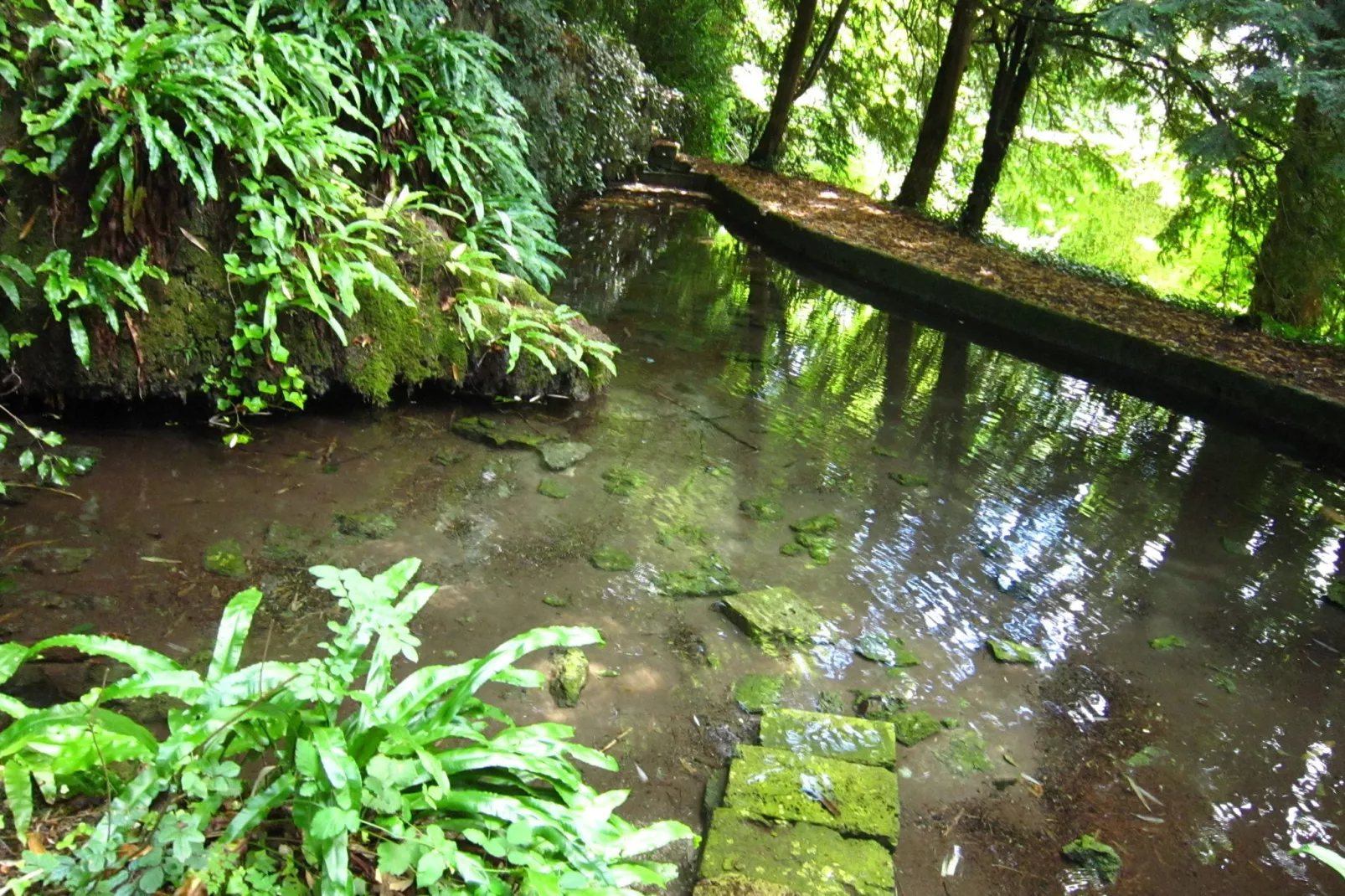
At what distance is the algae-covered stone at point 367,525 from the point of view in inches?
143

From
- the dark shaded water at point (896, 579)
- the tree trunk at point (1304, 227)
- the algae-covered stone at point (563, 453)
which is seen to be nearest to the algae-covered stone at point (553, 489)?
the dark shaded water at point (896, 579)

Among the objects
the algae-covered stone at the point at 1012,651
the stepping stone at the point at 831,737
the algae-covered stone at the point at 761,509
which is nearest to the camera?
the stepping stone at the point at 831,737

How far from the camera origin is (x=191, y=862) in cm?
170

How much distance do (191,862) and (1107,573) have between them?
423 centimetres

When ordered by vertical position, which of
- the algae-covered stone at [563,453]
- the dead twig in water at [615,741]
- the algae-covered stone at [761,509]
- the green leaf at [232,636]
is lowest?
the dead twig in water at [615,741]

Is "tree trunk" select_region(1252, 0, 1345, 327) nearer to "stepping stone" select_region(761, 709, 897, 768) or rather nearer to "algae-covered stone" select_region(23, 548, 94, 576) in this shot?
"stepping stone" select_region(761, 709, 897, 768)

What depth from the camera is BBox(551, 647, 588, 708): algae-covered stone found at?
294 cm

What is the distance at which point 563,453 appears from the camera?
15.3 feet

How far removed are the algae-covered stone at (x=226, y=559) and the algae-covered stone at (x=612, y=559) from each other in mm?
1376

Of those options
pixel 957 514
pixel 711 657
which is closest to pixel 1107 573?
pixel 957 514

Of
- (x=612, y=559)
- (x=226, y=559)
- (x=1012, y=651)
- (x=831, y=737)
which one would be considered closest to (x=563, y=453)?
(x=612, y=559)

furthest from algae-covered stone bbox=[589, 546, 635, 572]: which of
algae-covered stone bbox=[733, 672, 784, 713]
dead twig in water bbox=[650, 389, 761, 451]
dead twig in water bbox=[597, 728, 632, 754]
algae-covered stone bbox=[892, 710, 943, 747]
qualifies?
dead twig in water bbox=[650, 389, 761, 451]

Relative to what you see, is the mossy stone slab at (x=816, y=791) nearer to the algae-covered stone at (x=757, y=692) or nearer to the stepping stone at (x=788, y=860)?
the stepping stone at (x=788, y=860)

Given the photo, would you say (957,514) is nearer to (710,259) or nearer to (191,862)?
(191,862)
